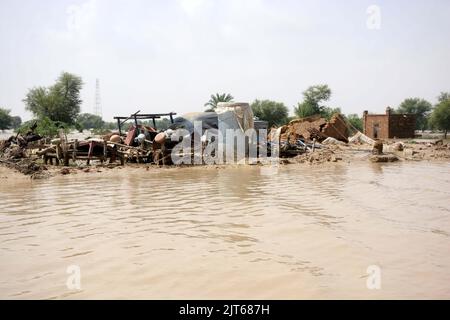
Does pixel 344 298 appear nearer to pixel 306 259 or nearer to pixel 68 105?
pixel 306 259

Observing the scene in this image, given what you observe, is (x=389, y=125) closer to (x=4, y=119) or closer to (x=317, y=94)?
(x=317, y=94)

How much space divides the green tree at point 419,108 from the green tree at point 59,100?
2015 inches

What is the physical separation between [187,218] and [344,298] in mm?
3770

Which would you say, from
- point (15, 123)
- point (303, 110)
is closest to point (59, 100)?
point (303, 110)

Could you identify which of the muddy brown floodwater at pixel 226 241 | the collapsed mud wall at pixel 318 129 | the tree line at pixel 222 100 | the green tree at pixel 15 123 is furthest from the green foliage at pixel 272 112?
the green tree at pixel 15 123

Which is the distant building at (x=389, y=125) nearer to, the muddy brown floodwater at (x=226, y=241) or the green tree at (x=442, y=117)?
the green tree at (x=442, y=117)

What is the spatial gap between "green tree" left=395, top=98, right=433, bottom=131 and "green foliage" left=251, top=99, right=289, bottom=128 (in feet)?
85.2

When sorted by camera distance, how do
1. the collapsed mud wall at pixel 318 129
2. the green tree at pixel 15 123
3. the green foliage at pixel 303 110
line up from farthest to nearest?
the green tree at pixel 15 123 → the green foliage at pixel 303 110 → the collapsed mud wall at pixel 318 129

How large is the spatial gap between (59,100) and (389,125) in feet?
118

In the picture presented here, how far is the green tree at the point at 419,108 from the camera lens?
209ft

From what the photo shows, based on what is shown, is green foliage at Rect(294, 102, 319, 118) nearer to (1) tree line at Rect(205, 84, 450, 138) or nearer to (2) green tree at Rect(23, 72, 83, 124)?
(1) tree line at Rect(205, 84, 450, 138)

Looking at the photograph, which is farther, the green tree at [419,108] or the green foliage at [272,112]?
the green tree at [419,108]

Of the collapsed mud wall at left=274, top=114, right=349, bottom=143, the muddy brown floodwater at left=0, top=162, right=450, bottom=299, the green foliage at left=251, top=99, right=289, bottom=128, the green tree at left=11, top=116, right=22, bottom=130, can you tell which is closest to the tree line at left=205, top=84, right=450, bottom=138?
the green foliage at left=251, top=99, right=289, bottom=128
